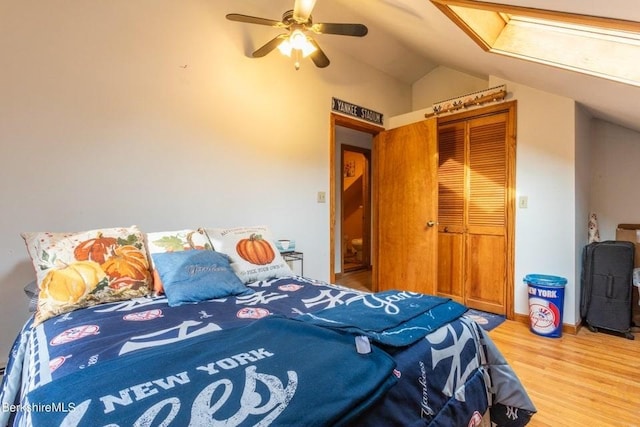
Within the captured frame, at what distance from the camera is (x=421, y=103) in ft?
14.1

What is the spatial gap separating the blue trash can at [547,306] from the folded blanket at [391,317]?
178 cm

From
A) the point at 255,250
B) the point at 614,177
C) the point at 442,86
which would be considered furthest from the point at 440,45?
the point at 255,250

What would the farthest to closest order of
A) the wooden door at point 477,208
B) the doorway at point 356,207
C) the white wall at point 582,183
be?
the doorway at point 356,207
the wooden door at point 477,208
the white wall at point 582,183

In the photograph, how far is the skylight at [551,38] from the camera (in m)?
1.60

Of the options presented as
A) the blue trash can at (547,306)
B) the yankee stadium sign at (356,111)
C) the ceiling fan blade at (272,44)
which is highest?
the ceiling fan blade at (272,44)

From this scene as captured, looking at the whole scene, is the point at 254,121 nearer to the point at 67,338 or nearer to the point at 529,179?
the point at 67,338

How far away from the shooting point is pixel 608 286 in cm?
261

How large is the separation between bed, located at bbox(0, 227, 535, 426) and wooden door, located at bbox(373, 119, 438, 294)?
199 cm

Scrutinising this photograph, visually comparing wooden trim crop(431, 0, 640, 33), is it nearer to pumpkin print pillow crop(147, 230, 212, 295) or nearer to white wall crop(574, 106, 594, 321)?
white wall crop(574, 106, 594, 321)

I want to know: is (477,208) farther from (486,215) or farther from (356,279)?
(356,279)

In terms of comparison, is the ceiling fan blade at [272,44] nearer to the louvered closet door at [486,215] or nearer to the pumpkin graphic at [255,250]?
the pumpkin graphic at [255,250]

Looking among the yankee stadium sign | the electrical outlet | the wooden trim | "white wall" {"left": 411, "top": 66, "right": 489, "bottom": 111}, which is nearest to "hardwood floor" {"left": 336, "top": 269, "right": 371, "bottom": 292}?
the electrical outlet

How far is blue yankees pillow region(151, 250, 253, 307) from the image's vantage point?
157 centimetres

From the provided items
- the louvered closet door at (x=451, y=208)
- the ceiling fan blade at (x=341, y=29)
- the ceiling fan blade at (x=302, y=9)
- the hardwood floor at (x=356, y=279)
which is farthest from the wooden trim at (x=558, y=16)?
the hardwood floor at (x=356, y=279)
